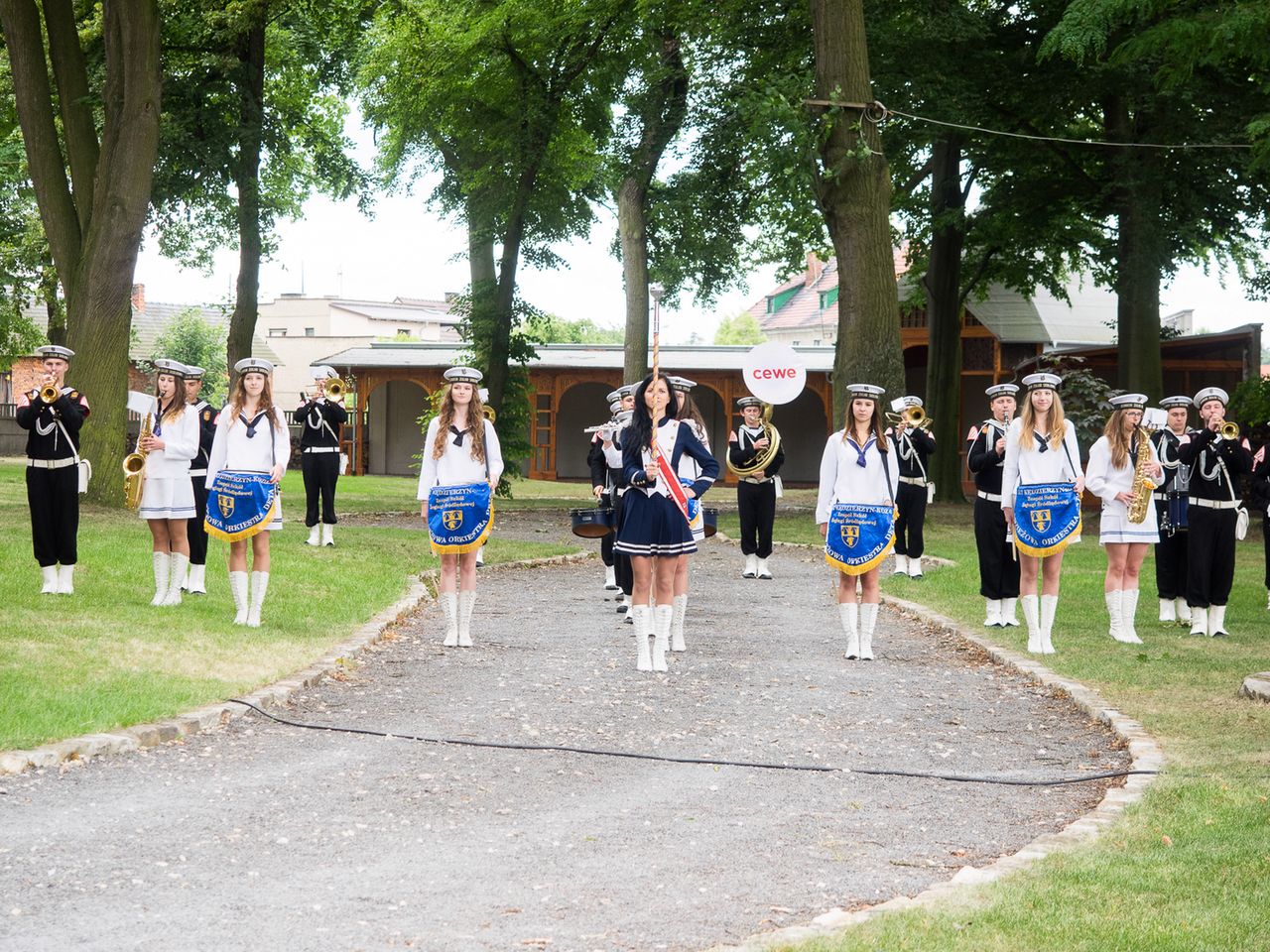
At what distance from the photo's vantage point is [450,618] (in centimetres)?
1197

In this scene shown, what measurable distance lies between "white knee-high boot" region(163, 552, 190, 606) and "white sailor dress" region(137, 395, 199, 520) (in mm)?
346

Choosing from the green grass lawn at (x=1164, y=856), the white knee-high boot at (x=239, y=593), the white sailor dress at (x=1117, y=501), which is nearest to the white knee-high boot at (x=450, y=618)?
the white knee-high boot at (x=239, y=593)

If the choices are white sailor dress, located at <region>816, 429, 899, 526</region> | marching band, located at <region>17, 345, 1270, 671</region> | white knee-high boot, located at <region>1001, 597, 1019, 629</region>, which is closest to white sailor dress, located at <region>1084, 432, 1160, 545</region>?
marching band, located at <region>17, 345, 1270, 671</region>

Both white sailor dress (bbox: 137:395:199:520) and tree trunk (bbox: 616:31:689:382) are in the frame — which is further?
tree trunk (bbox: 616:31:689:382)

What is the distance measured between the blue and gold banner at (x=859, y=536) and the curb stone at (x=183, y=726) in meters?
3.58

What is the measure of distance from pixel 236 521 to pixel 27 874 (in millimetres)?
6259

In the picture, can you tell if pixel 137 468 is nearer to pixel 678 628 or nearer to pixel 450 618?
pixel 450 618

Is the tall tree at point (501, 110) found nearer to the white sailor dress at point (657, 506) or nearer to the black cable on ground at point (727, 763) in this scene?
the white sailor dress at point (657, 506)

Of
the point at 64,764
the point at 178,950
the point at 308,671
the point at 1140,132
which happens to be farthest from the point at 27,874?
the point at 1140,132

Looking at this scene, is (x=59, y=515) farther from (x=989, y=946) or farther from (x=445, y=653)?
(x=989, y=946)

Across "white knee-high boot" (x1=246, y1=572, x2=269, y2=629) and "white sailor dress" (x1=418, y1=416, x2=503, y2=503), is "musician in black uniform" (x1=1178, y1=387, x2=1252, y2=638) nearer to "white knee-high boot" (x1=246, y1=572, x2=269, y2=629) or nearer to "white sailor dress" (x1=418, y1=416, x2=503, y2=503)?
"white sailor dress" (x1=418, y1=416, x2=503, y2=503)

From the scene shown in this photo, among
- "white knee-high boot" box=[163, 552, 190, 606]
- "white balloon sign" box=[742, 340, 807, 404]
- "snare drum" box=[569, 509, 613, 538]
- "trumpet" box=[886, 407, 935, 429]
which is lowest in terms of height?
"white knee-high boot" box=[163, 552, 190, 606]

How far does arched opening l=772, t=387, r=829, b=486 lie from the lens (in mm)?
47594

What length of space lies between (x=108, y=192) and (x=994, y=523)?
1348cm
